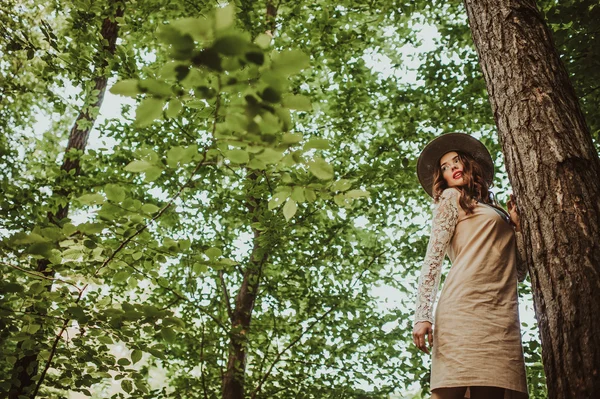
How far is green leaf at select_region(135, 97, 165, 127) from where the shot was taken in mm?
972

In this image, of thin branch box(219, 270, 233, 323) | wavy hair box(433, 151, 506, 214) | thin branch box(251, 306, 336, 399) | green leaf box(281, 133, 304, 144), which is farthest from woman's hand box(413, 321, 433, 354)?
thin branch box(219, 270, 233, 323)

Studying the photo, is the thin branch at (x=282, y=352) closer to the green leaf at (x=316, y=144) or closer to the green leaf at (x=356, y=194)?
the green leaf at (x=356, y=194)

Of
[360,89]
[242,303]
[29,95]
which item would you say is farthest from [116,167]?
[29,95]

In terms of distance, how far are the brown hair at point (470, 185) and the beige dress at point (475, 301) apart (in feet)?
0.21

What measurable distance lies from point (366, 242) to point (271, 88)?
17.3 ft

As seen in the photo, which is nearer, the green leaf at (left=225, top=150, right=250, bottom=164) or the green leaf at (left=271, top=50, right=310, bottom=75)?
the green leaf at (left=271, top=50, right=310, bottom=75)

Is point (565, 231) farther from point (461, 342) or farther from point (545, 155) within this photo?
point (461, 342)

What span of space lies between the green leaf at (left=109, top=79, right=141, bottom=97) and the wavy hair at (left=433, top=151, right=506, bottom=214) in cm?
178

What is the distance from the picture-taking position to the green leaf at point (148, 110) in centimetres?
97

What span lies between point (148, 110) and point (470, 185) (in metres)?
1.95

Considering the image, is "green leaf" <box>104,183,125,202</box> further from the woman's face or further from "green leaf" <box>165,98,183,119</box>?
the woman's face

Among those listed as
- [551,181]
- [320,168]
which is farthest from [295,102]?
[551,181]

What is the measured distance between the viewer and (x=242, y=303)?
5.33 m

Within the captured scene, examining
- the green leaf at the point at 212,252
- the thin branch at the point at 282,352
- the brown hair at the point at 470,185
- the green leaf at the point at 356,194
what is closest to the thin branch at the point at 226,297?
the thin branch at the point at 282,352
